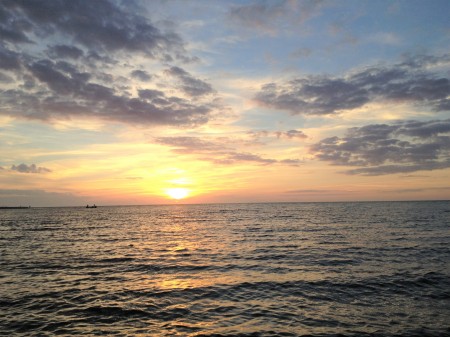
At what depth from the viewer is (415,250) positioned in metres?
33.1

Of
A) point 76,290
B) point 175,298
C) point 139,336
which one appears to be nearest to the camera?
point 139,336

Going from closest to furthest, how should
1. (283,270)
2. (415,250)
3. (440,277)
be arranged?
(440,277) < (283,270) < (415,250)

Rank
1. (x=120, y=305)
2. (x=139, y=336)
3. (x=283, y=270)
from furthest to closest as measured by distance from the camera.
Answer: (x=283, y=270), (x=120, y=305), (x=139, y=336)

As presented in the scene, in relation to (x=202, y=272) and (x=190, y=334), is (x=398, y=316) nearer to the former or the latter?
(x=190, y=334)

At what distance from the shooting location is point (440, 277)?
71.5 ft

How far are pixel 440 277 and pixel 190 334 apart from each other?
18.6m

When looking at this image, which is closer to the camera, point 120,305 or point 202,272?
point 120,305

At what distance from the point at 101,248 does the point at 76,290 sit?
20.8 m

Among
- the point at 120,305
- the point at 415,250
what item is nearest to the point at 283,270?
the point at 120,305

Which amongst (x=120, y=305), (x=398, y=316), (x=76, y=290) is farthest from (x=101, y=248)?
(x=398, y=316)

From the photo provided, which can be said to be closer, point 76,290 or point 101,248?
point 76,290

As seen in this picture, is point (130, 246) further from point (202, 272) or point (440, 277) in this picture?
point (440, 277)

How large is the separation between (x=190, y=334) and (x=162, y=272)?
42.1ft

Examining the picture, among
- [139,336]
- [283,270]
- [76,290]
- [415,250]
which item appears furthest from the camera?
[415,250]
